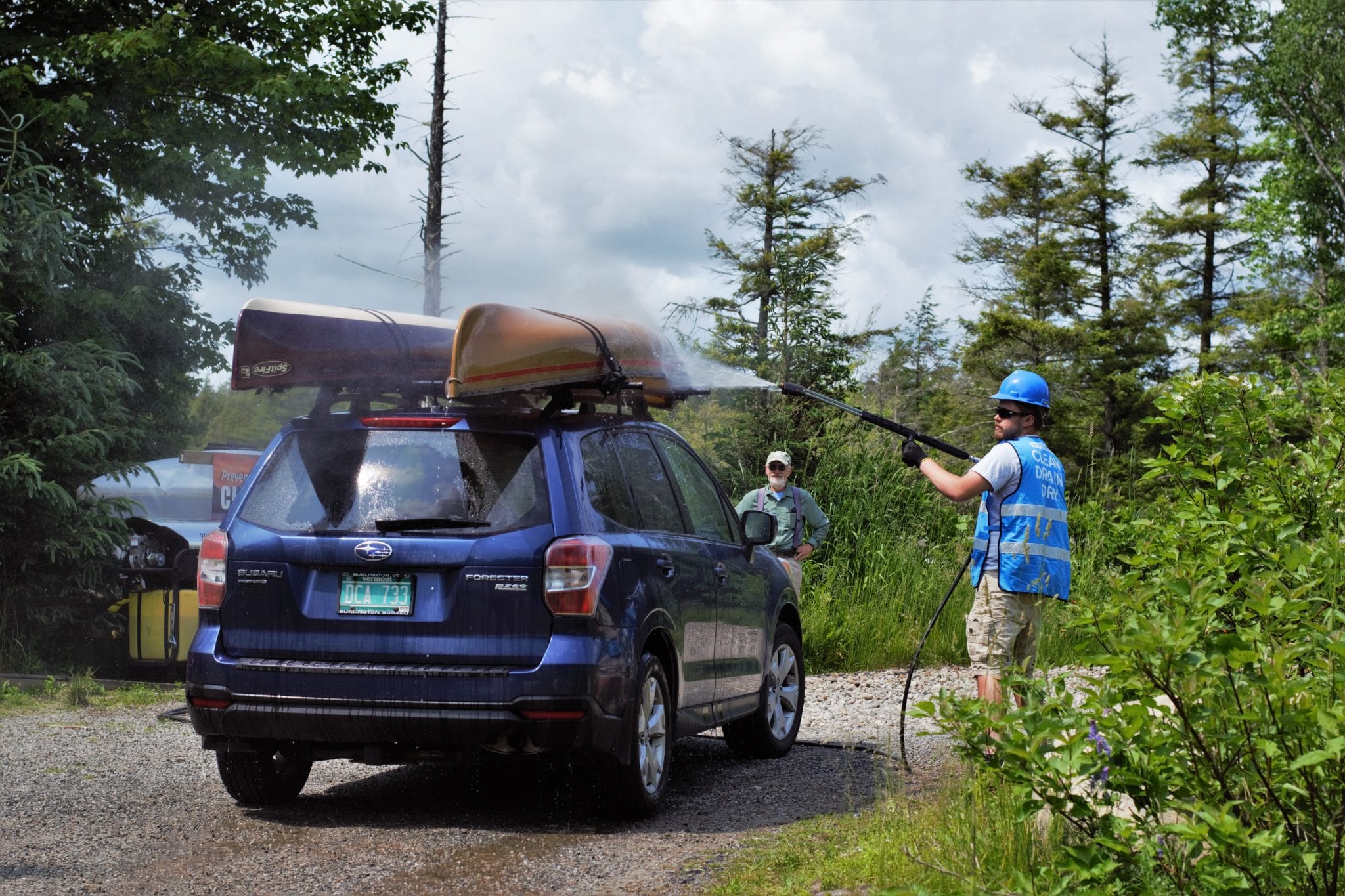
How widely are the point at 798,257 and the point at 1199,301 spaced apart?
108ft

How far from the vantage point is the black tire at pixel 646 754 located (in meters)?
6.24

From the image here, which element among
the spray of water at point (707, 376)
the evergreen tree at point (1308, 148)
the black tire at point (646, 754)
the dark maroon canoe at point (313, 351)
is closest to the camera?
the black tire at point (646, 754)

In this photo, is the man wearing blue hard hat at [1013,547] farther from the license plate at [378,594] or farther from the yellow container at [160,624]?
the yellow container at [160,624]

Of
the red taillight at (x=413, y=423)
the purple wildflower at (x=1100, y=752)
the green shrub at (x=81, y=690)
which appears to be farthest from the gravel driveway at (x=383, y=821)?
the purple wildflower at (x=1100, y=752)

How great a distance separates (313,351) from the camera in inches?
267

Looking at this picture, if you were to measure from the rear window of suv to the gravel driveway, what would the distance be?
117cm

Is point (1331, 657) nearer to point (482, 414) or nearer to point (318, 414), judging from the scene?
point (482, 414)

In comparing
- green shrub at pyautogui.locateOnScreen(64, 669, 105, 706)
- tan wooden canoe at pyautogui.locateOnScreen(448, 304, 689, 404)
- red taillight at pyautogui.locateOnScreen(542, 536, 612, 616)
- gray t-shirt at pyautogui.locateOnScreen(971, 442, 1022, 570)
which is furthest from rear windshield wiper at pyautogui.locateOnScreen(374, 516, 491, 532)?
green shrub at pyautogui.locateOnScreen(64, 669, 105, 706)

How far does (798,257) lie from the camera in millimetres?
17766

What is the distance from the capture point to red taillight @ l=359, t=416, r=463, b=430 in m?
6.41

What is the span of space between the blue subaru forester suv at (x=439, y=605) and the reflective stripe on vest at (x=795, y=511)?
5617 mm

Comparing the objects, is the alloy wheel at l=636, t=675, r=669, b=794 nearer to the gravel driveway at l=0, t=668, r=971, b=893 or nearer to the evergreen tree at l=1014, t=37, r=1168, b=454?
the gravel driveway at l=0, t=668, r=971, b=893

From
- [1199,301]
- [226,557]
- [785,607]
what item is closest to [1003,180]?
[1199,301]

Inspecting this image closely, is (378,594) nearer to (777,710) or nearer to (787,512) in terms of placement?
(777,710)
